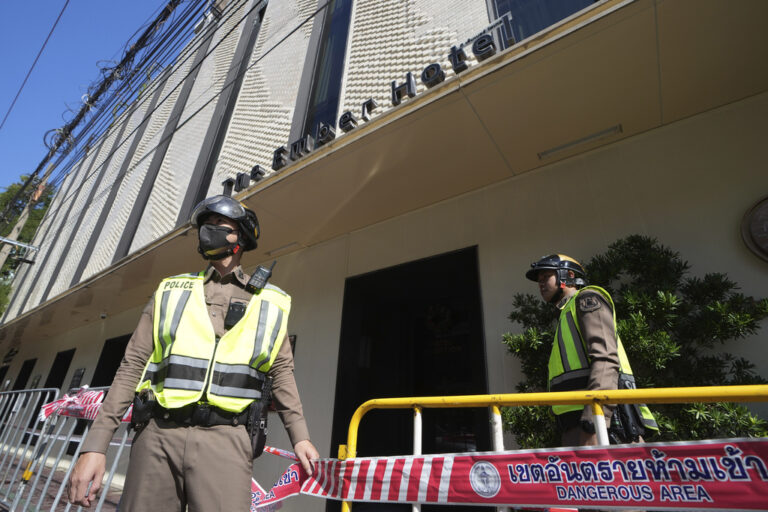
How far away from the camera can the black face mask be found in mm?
1954

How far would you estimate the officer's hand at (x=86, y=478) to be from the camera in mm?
1410

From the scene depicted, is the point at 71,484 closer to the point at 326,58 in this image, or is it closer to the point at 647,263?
the point at 647,263

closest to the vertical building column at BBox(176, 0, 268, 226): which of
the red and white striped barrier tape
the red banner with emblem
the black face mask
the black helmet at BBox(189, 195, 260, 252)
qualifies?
the red and white striped barrier tape

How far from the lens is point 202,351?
1.68 metres

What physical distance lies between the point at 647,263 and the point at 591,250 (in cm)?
60

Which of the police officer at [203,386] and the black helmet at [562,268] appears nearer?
the police officer at [203,386]

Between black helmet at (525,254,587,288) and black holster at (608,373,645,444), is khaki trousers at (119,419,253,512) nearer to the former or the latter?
black holster at (608,373,645,444)

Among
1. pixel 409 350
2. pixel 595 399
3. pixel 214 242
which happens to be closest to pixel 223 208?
pixel 214 242

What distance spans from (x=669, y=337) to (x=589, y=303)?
1044mm

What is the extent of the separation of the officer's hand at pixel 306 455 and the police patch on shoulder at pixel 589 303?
1786 millimetres

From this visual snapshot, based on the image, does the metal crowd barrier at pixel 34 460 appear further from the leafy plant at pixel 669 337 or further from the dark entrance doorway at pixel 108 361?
the dark entrance doorway at pixel 108 361

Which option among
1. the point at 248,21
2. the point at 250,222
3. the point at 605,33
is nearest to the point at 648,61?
the point at 605,33

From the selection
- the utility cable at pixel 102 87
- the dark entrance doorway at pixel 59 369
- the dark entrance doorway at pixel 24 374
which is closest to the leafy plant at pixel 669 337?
the utility cable at pixel 102 87

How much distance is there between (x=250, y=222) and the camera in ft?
7.09
